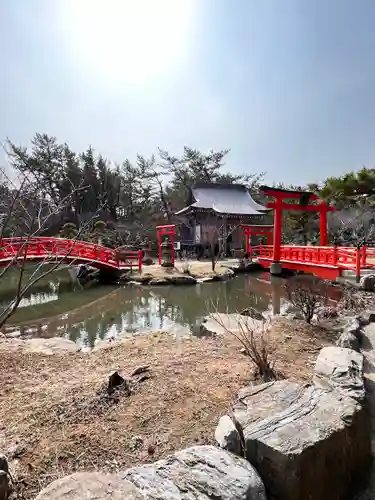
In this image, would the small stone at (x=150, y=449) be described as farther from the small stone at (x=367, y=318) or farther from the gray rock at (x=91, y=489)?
the small stone at (x=367, y=318)

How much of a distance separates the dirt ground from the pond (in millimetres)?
1956

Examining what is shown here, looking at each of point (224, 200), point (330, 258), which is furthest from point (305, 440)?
point (224, 200)

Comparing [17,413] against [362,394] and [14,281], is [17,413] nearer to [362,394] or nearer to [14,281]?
[362,394]

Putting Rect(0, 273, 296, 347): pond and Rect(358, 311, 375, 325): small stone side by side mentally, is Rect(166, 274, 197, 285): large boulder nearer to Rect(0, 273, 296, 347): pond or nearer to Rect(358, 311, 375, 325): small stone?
Rect(0, 273, 296, 347): pond

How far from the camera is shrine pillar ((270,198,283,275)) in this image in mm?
14418

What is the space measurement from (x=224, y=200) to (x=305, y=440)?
75.5 feet

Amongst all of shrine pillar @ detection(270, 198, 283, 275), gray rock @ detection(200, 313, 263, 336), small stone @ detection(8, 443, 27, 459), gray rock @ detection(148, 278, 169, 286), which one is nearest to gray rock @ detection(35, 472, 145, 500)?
small stone @ detection(8, 443, 27, 459)

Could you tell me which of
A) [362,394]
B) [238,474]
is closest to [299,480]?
[238,474]

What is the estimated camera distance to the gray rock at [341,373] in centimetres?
235

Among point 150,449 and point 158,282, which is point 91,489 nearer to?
point 150,449

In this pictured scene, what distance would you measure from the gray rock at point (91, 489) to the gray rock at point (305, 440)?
703 millimetres

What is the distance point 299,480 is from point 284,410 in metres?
0.41

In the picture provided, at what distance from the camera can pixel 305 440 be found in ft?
5.74

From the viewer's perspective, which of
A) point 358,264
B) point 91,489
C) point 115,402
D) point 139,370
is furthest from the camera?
point 358,264
